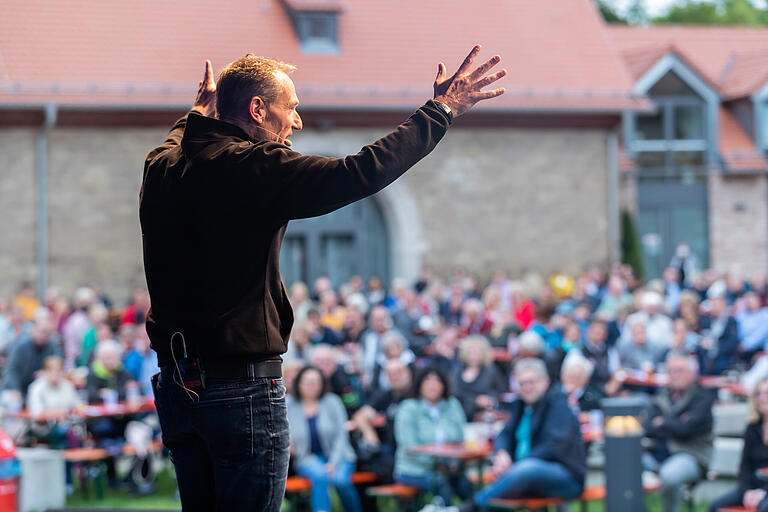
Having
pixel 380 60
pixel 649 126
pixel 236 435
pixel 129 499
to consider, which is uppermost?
pixel 380 60

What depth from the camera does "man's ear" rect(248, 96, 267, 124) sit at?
2.85 meters

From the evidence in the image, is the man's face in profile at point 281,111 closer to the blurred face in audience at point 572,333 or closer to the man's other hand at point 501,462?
the man's other hand at point 501,462

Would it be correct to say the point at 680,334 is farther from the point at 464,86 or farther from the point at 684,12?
the point at 684,12

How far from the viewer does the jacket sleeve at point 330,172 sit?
8.83 feet

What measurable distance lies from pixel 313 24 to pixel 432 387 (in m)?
12.3

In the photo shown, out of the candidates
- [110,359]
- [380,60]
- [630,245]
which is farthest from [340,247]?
[110,359]

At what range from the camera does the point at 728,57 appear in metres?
26.1

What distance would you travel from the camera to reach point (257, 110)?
2.86m

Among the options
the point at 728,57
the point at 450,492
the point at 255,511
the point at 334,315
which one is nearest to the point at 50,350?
the point at 334,315

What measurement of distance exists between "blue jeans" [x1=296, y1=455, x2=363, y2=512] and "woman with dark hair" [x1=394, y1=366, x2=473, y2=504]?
35cm

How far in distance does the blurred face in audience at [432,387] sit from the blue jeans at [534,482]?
4.06 ft

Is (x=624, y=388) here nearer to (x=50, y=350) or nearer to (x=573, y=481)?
(x=573, y=481)

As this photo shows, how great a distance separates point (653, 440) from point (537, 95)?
11881 mm

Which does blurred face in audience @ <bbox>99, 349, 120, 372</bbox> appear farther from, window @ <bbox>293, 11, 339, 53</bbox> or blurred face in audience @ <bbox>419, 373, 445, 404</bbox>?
window @ <bbox>293, 11, 339, 53</bbox>
